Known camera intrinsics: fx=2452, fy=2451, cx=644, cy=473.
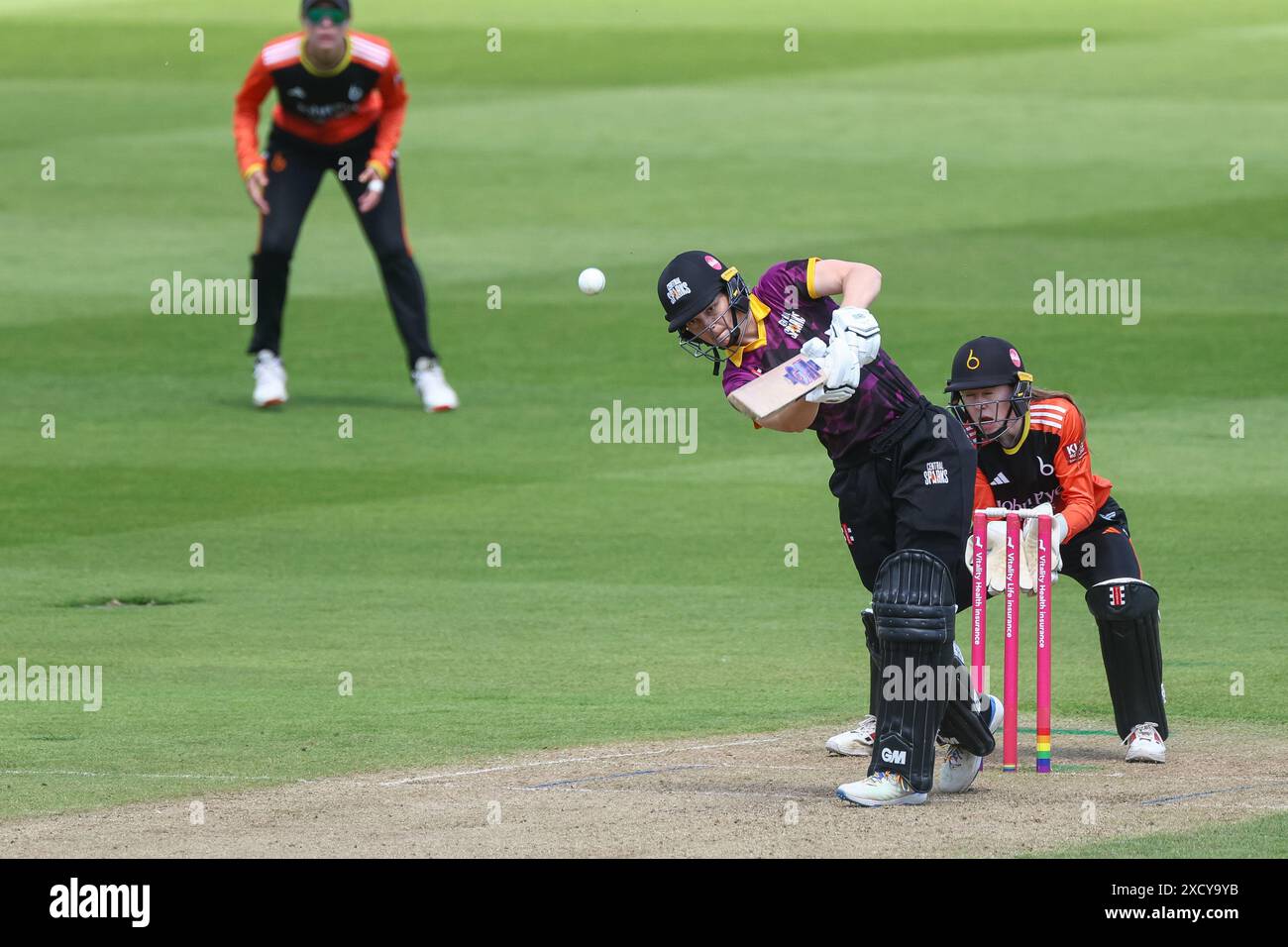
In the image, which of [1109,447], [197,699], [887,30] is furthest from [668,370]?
[887,30]

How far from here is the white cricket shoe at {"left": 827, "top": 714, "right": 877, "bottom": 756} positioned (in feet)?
30.5

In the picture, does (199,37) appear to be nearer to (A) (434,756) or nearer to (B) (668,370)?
(B) (668,370)

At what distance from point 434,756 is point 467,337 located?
12.6 meters

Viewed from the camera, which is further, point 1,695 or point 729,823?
point 1,695

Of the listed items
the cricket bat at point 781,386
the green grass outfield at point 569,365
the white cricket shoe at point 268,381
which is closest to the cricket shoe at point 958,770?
the green grass outfield at point 569,365

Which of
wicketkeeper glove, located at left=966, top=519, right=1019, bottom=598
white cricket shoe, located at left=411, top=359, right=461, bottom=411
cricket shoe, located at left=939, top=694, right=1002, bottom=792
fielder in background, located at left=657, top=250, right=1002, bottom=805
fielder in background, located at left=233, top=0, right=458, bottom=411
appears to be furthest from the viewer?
white cricket shoe, located at left=411, top=359, right=461, bottom=411

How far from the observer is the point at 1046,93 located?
32.8m

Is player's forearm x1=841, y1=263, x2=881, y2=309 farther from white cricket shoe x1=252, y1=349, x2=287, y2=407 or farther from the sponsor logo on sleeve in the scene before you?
white cricket shoe x1=252, y1=349, x2=287, y2=407

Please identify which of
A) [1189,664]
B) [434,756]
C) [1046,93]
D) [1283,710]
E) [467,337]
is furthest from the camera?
[1046,93]

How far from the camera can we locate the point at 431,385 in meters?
18.8

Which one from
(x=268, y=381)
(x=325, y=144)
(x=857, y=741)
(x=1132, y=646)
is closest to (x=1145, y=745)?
(x=1132, y=646)

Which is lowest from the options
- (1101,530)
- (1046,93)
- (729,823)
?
(729,823)

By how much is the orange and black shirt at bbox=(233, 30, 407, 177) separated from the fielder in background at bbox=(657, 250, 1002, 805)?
9396 millimetres

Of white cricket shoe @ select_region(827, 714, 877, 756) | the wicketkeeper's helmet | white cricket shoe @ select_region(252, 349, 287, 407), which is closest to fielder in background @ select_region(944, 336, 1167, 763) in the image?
the wicketkeeper's helmet
